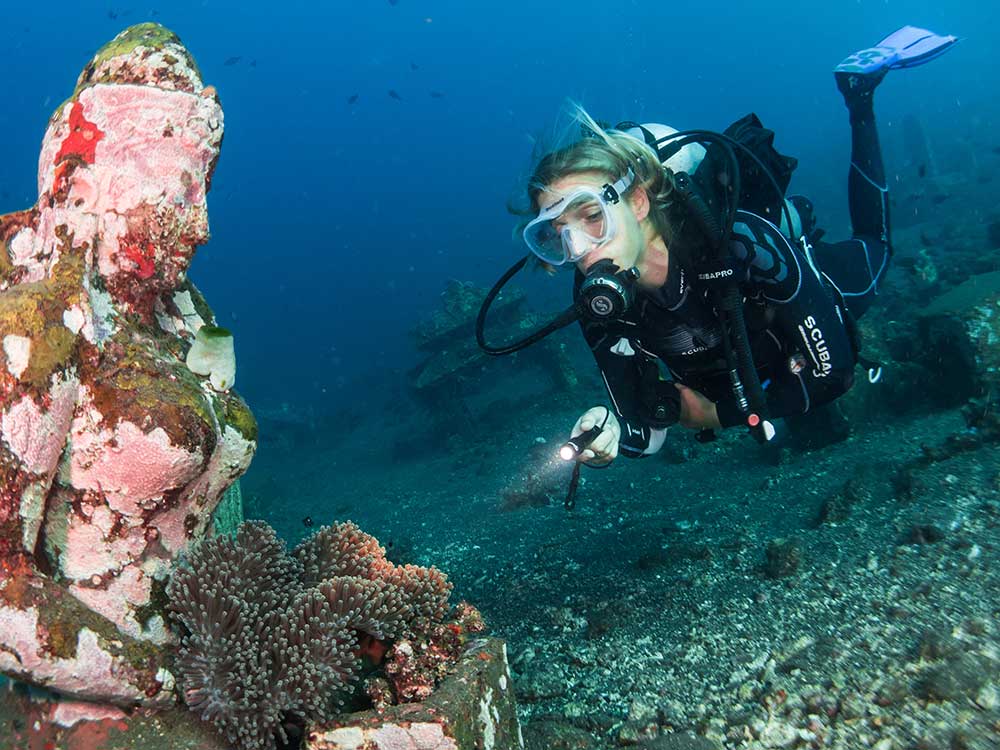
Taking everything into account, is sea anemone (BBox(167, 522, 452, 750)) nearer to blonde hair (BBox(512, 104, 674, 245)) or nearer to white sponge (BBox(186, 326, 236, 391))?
white sponge (BBox(186, 326, 236, 391))

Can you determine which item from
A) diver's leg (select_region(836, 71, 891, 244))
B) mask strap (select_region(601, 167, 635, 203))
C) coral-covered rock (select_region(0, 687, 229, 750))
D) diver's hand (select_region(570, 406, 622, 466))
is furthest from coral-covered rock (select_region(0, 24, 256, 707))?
diver's leg (select_region(836, 71, 891, 244))

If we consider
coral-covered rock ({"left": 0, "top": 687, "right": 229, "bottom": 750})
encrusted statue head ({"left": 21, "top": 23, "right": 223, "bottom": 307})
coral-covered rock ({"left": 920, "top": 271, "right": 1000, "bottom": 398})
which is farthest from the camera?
coral-covered rock ({"left": 920, "top": 271, "right": 1000, "bottom": 398})

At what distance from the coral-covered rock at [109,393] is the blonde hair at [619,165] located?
6.67 ft

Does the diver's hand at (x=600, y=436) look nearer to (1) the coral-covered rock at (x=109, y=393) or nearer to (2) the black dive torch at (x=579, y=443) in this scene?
(2) the black dive torch at (x=579, y=443)

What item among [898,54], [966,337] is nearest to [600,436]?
[966,337]

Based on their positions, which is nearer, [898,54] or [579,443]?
[579,443]

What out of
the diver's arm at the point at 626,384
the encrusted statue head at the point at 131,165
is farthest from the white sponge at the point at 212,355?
the diver's arm at the point at 626,384

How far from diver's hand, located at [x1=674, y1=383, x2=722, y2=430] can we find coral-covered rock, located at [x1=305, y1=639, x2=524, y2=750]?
2.69 meters

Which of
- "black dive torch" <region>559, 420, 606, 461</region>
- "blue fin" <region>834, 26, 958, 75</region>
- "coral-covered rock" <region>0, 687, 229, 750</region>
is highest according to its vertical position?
"blue fin" <region>834, 26, 958, 75</region>

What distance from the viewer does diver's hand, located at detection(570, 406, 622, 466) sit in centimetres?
370

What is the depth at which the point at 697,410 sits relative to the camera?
4.65 meters

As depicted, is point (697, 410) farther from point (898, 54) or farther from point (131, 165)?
point (898, 54)

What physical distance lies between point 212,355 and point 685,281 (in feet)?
9.55

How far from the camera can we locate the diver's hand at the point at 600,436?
3.70 metres
